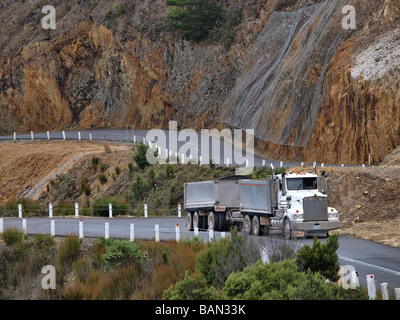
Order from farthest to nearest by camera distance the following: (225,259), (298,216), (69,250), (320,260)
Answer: (298,216) → (69,250) → (225,259) → (320,260)

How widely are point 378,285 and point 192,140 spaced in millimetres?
48687

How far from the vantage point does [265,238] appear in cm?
2484

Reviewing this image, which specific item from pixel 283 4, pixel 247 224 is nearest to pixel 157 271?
pixel 247 224

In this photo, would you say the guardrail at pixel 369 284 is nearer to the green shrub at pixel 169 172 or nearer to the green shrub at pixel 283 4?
the green shrub at pixel 169 172

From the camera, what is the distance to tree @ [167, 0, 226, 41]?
80875 mm

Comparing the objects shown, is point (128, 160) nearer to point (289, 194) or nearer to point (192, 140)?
point (192, 140)

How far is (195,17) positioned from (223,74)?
11013 millimetres

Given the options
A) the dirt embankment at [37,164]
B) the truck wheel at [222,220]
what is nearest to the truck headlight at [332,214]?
the truck wheel at [222,220]

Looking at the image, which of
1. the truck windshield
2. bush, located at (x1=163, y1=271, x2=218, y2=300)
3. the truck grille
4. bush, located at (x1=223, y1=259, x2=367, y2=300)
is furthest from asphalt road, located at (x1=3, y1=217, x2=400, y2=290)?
bush, located at (x1=163, y1=271, x2=218, y2=300)

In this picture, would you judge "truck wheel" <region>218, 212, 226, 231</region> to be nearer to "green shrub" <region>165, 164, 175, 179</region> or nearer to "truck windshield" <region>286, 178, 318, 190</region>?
"truck windshield" <region>286, 178, 318, 190</region>

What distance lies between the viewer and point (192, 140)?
6594 cm

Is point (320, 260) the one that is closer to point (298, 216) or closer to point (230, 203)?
point (298, 216)

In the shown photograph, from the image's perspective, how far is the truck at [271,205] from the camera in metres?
25.6

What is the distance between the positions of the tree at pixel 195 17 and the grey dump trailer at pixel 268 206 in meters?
52.4
